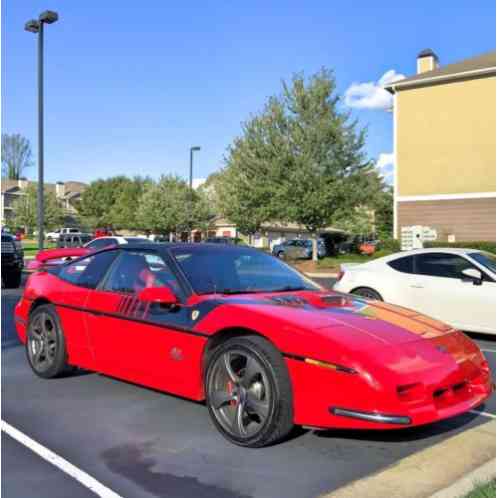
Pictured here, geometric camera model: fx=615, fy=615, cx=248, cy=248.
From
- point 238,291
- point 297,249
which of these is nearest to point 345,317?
point 238,291

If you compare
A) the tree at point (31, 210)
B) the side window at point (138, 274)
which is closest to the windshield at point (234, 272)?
the side window at point (138, 274)

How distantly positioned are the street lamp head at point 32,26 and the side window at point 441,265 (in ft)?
48.3

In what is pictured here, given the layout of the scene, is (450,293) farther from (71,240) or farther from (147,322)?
(71,240)

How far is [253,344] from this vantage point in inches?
157

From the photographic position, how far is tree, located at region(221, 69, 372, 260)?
95.3 ft

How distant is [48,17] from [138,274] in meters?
15.7

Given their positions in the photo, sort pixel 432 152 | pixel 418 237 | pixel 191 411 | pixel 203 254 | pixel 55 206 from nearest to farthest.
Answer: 1. pixel 191 411
2. pixel 203 254
3. pixel 418 237
4. pixel 432 152
5. pixel 55 206

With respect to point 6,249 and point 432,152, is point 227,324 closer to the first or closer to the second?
point 6,249

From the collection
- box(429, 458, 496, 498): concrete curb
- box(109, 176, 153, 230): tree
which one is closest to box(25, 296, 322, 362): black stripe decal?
box(429, 458, 496, 498): concrete curb

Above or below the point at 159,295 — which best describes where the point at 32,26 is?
above

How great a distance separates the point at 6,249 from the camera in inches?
673

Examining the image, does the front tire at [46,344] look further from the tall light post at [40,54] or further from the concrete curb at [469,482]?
the tall light post at [40,54]

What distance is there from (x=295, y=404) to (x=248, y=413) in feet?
1.30

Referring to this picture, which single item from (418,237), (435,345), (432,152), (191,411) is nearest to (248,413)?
(191,411)
